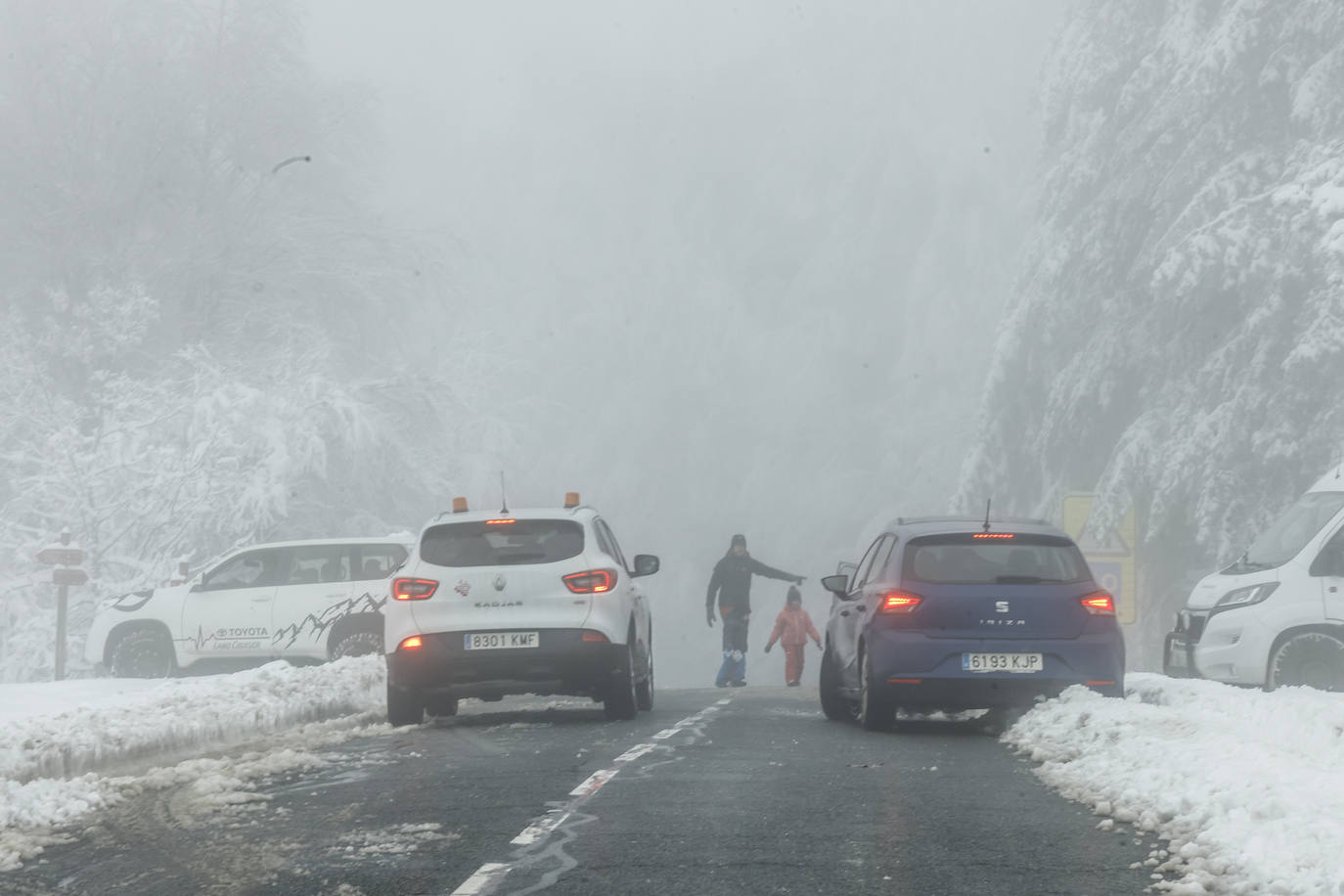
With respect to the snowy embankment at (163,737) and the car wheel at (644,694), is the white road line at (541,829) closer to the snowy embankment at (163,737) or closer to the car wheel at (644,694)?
the snowy embankment at (163,737)

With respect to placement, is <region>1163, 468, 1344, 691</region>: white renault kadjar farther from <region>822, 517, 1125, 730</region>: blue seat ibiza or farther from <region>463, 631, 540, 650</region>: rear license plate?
<region>463, 631, 540, 650</region>: rear license plate

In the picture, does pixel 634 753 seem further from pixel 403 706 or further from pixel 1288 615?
pixel 1288 615

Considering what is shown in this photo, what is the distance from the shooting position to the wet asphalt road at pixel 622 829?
6.98m

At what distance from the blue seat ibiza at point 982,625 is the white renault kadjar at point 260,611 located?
354 inches

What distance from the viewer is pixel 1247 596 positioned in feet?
53.9

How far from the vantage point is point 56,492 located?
3309cm

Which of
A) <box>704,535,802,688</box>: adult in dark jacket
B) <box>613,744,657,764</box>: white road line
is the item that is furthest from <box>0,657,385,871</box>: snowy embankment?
<box>704,535,802,688</box>: adult in dark jacket

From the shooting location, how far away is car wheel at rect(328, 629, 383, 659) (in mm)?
20812

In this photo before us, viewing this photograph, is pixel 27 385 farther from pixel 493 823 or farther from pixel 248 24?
pixel 493 823

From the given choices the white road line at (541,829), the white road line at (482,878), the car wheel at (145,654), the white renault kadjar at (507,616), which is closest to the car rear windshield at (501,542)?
the white renault kadjar at (507,616)

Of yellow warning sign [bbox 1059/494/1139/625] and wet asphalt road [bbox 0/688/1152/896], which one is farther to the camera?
yellow warning sign [bbox 1059/494/1139/625]

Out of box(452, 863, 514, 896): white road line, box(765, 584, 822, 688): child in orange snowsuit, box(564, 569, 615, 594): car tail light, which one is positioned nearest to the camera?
box(452, 863, 514, 896): white road line

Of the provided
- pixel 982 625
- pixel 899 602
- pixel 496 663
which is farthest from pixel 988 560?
pixel 496 663

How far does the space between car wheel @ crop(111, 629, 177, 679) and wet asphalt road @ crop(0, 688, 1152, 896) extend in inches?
404
